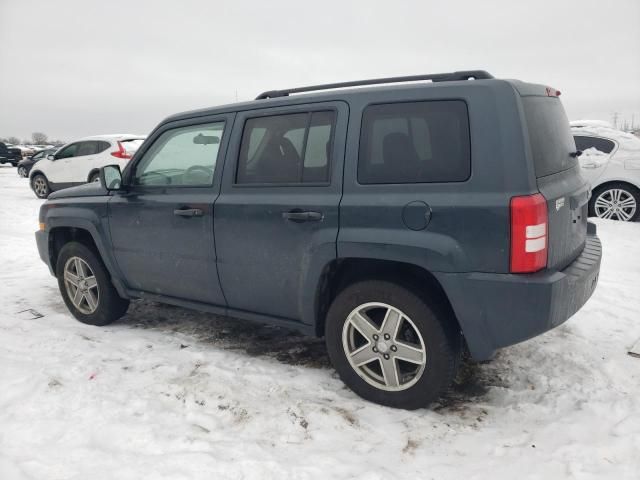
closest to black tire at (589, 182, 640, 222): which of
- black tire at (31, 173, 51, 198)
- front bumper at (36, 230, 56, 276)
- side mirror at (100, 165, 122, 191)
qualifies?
side mirror at (100, 165, 122, 191)

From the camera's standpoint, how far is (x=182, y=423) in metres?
2.80

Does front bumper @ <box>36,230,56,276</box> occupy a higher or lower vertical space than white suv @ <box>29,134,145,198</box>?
lower

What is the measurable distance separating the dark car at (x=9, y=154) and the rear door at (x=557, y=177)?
112 ft

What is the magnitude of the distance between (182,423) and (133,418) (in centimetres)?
30

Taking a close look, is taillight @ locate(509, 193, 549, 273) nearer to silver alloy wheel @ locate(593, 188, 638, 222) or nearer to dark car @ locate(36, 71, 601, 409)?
dark car @ locate(36, 71, 601, 409)

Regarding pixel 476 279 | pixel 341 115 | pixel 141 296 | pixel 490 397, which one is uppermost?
pixel 341 115

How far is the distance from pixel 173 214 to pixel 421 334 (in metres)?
2.03

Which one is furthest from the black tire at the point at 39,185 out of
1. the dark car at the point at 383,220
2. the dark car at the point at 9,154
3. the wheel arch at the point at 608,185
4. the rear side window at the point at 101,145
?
the dark car at the point at 9,154

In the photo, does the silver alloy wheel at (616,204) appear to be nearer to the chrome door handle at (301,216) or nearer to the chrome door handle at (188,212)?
the chrome door handle at (301,216)

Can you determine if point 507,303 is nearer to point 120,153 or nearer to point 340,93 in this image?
point 340,93

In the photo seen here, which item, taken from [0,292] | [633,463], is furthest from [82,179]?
[633,463]

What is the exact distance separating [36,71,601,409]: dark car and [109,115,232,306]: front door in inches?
0.6

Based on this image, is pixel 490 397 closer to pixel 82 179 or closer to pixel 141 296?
pixel 141 296

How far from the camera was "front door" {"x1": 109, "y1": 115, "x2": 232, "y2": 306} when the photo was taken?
11.7ft
